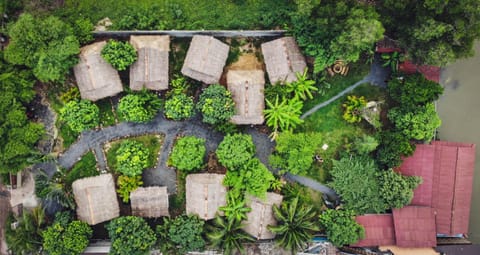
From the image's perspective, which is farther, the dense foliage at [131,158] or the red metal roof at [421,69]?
the red metal roof at [421,69]

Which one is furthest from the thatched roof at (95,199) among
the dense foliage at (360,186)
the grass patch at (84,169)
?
the dense foliage at (360,186)

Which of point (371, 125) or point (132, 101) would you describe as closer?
point (132, 101)

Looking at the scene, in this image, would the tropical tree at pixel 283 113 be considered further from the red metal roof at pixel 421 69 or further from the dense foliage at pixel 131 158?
the dense foliage at pixel 131 158

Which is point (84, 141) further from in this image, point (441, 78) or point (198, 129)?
point (441, 78)

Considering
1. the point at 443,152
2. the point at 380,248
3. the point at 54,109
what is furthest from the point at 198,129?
the point at 443,152

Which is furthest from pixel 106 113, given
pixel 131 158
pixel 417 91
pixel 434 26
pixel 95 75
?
pixel 434 26
